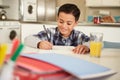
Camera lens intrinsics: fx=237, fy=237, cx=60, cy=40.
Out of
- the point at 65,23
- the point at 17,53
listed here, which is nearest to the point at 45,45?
the point at 65,23

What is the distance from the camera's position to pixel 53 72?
471 mm

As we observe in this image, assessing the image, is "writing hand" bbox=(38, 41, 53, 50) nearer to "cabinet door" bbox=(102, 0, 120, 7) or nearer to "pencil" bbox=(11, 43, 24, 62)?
"pencil" bbox=(11, 43, 24, 62)

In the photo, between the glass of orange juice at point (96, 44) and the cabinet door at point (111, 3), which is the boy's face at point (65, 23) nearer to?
the glass of orange juice at point (96, 44)

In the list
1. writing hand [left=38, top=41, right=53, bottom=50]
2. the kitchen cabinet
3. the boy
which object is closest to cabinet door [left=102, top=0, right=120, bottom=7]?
the kitchen cabinet

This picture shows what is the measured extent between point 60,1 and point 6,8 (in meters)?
0.92

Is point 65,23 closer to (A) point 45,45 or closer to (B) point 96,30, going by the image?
(A) point 45,45

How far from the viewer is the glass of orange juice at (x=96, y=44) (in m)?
1.11

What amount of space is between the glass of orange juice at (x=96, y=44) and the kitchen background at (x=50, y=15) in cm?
188

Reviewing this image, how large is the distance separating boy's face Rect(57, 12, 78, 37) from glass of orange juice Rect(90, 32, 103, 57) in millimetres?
642

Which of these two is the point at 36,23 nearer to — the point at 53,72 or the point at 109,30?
the point at 109,30

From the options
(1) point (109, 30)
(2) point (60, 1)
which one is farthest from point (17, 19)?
(1) point (109, 30)

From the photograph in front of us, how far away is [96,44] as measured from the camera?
3.86 ft

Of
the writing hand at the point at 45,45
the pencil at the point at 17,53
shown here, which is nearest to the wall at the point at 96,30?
the writing hand at the point at 45,45

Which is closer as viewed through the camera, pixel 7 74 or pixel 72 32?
pixel 7 74
